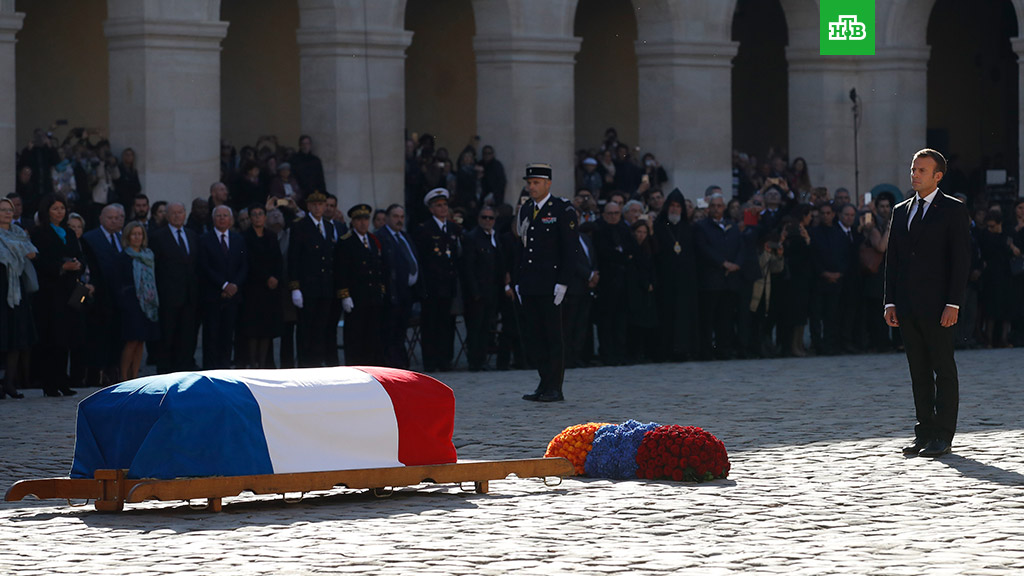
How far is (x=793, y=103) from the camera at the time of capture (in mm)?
30234

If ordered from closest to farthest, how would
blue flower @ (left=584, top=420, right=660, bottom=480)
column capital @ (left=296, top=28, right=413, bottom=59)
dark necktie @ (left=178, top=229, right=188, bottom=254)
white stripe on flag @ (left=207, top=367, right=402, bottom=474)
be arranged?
white stripe on flag @ (left=207, top=367, right=402, bottom=474)
blue flower @ (left=584, top=420, right=660, bottom=480)
dark necktie @ (left=178, top=229, right=188, bottom=254)
column capital @ (left=296, top=28, right=413, bottom=59)

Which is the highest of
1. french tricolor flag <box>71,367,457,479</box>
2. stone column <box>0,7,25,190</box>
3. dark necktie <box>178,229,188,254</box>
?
stone column <box>0,7,25,190</box>

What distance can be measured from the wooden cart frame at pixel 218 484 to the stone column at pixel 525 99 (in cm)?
1715

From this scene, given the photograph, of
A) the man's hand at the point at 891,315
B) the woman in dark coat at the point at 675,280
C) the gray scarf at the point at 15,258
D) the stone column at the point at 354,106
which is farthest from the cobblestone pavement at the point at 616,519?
the stone column at the point at 354,106

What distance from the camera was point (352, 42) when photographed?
24.9 metres

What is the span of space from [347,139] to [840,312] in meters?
7.76

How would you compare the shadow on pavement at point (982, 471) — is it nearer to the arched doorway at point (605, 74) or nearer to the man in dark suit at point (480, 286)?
the man in dark suit at point (480, 286)

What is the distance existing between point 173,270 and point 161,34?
764 centimetres

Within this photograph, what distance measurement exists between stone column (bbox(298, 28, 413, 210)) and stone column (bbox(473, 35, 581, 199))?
5.93ft

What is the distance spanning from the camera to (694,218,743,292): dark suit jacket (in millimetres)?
19094

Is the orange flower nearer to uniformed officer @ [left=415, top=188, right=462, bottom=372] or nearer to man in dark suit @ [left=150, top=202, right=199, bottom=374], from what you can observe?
man in dark suit @ [left=150, top=202, right=199, bottom=374]

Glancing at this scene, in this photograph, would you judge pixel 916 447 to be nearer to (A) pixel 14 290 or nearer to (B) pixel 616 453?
(B) pixel 616 453

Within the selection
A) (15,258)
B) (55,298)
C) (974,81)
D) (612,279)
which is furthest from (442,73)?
(15,258)

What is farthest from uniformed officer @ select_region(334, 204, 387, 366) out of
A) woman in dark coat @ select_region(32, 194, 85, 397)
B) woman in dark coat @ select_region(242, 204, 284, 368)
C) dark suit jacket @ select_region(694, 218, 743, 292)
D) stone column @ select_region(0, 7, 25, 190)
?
stone column @ select_region(0, 7, 25, 190)
